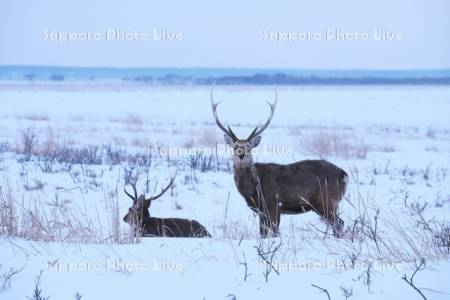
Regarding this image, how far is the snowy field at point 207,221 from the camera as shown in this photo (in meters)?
5.40

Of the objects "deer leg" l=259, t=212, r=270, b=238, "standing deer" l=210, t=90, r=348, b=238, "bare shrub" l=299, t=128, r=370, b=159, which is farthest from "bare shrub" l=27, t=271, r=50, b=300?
"bare shrub" l=299, t=128, r=370, b=159

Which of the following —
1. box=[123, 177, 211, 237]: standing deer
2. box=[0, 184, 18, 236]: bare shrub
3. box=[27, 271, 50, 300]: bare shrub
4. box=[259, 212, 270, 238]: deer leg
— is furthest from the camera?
box=[123, 177, 211, 237]: standing deer

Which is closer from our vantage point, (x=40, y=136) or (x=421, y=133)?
(x=40, y=136)

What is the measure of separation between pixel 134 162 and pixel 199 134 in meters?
6.88

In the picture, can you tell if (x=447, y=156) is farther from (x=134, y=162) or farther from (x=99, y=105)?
(x=99, y=105)

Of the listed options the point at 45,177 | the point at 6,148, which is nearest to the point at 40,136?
the point at 6,148

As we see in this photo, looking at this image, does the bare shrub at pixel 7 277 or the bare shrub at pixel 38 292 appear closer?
the bare shrub at pixel 38 292

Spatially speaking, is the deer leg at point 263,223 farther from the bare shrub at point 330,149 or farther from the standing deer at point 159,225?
the bare shrub at point 330,149

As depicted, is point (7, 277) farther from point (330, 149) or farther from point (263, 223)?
point (330, 149)

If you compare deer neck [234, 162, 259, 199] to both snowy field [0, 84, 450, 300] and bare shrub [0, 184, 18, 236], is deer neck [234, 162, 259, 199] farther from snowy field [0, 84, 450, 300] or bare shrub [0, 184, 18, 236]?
bare shrub [0, 184, 18, 236]

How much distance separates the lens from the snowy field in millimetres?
5402

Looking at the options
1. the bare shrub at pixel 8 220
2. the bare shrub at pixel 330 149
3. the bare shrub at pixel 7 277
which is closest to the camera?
the bare shrub at pixel 7 277

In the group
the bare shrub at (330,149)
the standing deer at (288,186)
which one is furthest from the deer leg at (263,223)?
the bare shrub at (330,149)

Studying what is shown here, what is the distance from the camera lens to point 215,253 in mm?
6145
